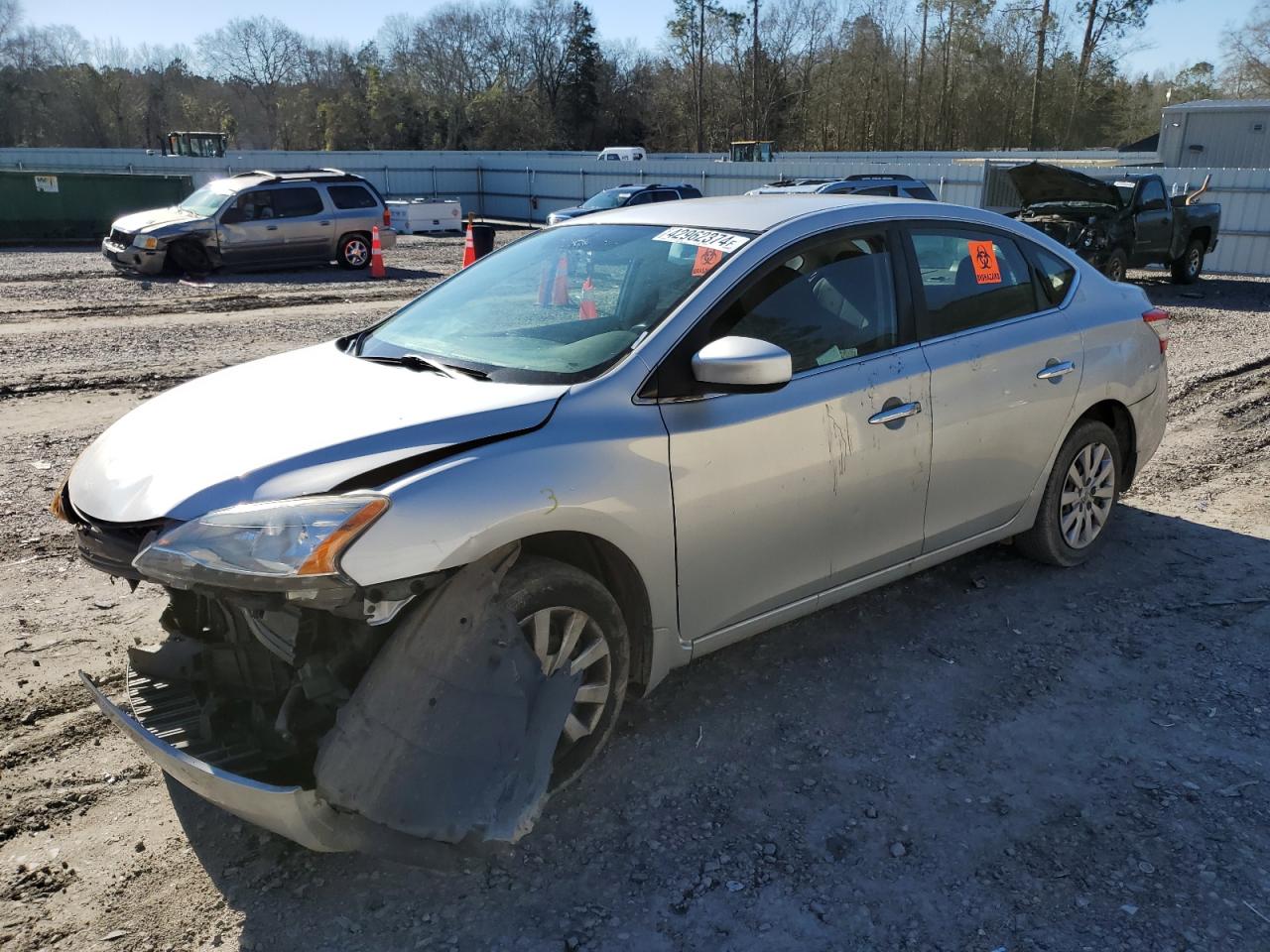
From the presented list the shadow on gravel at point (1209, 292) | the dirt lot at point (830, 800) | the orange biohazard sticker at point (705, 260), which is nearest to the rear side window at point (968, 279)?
the orange biohazard sticker at point (705, 260)

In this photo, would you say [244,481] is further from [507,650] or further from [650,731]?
[650,731]

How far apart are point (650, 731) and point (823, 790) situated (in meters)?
0.66

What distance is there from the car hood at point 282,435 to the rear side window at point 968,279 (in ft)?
6.03

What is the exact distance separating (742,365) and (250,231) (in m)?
16.8

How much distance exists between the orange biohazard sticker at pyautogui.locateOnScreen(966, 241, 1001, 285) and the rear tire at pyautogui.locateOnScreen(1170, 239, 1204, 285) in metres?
15.4

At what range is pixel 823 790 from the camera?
3.25 meters

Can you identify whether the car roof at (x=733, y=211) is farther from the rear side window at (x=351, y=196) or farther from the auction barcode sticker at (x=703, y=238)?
the rear side window at (x=351, y=196)

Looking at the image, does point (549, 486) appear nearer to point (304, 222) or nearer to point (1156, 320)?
point (1156, 320)

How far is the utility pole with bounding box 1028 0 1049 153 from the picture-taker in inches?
2032

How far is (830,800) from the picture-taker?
320 centimetres

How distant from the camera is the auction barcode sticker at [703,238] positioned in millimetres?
3584

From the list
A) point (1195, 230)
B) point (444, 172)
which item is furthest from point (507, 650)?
point (444, 172)

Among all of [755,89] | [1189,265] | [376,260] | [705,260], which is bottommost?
[1189,265]

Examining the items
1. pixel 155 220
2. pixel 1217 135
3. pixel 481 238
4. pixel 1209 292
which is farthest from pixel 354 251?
pixel 1217 135
